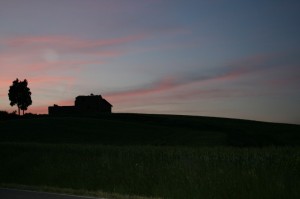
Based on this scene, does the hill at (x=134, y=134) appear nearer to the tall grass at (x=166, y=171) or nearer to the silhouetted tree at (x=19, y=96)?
the tall grass at (x=166, y=171)

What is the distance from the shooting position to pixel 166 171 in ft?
67.1

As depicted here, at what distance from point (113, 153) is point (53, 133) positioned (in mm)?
33359

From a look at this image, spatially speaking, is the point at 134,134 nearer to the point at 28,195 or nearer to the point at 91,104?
the point at 28,195

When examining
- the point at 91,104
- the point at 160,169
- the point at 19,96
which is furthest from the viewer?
the point at 19,96

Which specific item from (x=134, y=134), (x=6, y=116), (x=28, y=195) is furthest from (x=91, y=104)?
(x=28, y=195)

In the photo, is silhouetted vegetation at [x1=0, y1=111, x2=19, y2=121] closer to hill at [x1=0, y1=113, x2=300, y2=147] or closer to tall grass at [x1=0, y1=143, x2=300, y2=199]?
hill at [x1=0, y1=113, x2=300, y2=147]

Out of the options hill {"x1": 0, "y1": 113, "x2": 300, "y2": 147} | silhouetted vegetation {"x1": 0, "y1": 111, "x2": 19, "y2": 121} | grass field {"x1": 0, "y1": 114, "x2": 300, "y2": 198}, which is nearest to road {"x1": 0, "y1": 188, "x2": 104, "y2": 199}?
grass field {"x1": 0, "y1": 114, "x2": 300, "y2": 198}

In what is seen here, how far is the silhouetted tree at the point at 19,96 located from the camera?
135375mm

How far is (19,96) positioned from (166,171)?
400 ft

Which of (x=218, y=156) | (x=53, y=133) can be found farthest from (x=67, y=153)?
(x=53, y=133)

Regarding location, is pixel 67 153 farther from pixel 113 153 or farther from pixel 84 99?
pixel 84 99

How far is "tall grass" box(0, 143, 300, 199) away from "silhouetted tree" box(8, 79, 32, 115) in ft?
363

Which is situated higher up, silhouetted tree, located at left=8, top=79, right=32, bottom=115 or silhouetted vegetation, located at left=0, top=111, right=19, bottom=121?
silhouetted tree, located at left=8, top=79, right=32, bottom=115

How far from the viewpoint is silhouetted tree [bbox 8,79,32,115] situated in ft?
444
